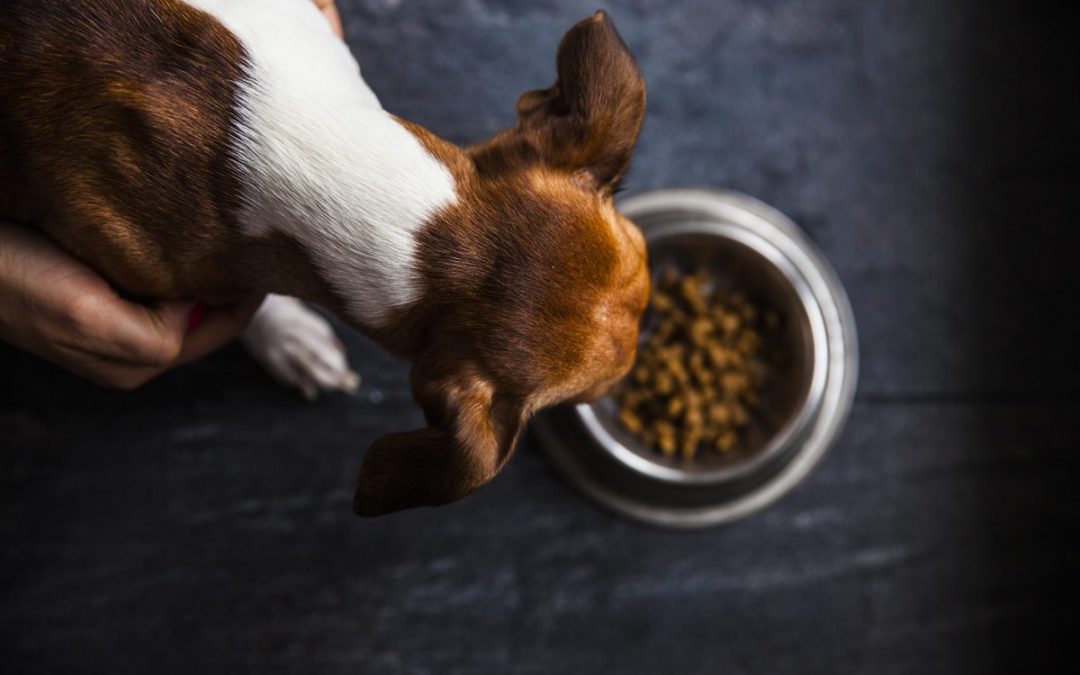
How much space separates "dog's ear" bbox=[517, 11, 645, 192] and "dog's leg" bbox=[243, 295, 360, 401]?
2.92ft

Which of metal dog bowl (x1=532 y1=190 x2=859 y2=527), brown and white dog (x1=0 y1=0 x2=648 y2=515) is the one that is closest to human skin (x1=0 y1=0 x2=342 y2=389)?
brown and white dog (x1=0 y1=0 x2=648 y2=515)

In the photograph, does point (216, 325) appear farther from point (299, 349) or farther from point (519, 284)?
point (519, 284)

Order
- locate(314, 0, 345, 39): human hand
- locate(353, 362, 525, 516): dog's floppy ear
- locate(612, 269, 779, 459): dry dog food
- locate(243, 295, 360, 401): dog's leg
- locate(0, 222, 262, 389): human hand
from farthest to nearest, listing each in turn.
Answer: locate(612, 269, 779, 459): dry dog food, locate(243, 295, 360, 401): dog's leg, locate(314, 0, 345, 39): human hand, locate(0, 222, 262, 389): human hand, locate(353, 362, 525, 516): dog's floppy ear

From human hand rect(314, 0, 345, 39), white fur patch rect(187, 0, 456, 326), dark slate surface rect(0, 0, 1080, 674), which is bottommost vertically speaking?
dark slate surface rect(0, 0, 1080, 674)

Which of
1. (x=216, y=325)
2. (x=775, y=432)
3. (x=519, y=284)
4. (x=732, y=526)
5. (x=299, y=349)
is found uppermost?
(x=519, y=284)

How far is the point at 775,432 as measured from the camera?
84.6 inches

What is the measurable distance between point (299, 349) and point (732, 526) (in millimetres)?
1184

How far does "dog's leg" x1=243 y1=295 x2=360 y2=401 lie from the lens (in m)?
2.08

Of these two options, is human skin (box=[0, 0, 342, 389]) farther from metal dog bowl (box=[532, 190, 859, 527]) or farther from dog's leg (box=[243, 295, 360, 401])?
metal dog bowl (box=[532, 190, 859, 527])

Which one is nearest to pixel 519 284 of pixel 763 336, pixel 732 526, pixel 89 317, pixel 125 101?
pixel 125 101

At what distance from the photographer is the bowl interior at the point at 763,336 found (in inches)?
83.2

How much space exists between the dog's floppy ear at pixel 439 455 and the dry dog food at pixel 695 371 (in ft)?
3.01

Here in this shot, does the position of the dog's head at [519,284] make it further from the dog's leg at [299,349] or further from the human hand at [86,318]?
the dog's leg at [299,349]

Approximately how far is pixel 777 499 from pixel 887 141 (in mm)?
1012
